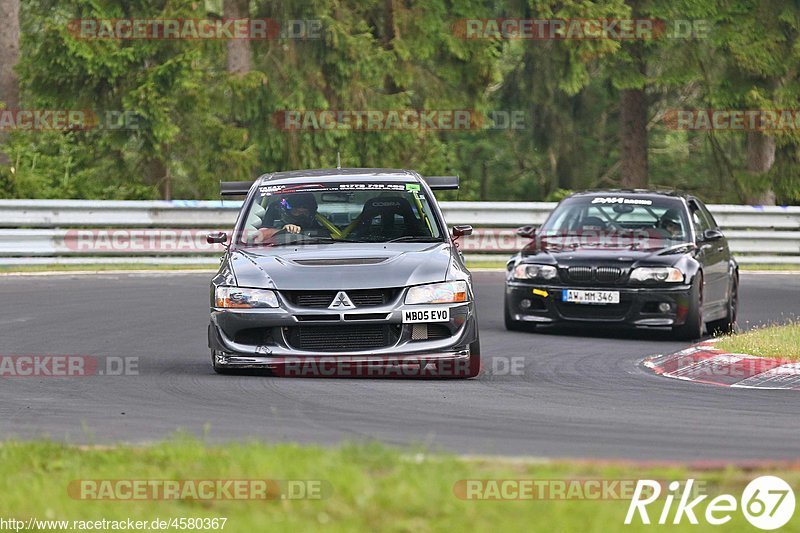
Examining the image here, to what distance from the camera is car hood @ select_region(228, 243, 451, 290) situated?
10492 mm

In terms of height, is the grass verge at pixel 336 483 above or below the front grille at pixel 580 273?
above

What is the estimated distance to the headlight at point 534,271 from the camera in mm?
15055

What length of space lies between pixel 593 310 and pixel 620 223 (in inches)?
54.4

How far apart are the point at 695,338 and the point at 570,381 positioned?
4076 mm

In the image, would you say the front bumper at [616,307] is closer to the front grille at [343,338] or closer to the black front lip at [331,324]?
→ the black front lip at [331,324]

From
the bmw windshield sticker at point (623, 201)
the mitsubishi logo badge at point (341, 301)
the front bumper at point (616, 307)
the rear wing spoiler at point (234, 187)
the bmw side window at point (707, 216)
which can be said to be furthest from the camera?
the bmw side window at point (707, 216)

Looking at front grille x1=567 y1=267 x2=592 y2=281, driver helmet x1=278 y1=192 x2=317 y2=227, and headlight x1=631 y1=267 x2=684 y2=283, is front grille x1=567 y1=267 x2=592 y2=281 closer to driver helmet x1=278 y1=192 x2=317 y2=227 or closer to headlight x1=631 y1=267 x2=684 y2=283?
headlight x1=631 y1=267 x2=684 y2=283

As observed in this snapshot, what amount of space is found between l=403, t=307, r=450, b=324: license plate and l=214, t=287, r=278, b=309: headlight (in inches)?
37.0

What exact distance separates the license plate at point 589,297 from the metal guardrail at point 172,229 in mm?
9171

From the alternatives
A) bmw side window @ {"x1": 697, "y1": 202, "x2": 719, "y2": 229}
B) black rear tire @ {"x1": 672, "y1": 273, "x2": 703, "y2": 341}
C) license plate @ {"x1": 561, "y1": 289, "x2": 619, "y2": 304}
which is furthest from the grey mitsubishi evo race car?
bmw side window @ {"x1": 697, "y1": 202, "x2": 719, "y2": 229}

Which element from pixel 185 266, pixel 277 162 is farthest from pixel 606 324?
pixel 277 162

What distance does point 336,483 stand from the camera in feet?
19.8

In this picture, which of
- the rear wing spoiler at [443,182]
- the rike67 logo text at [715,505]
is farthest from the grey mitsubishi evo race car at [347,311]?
the rike67 logo text at [715,505]

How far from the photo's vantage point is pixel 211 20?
99.3 ft
